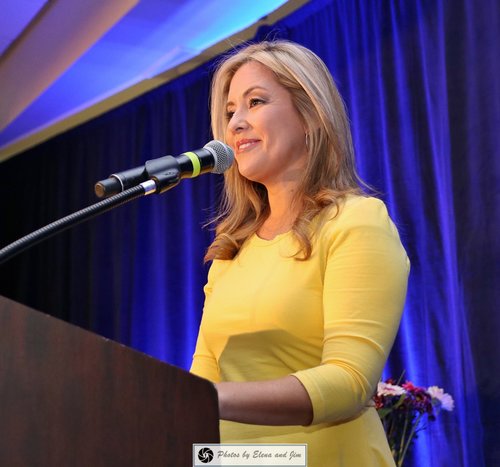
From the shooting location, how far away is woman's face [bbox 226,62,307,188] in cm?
171

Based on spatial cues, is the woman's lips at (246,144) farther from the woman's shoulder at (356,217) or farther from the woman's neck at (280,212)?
the woman's shoulder at (356,217)

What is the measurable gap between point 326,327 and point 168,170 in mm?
375

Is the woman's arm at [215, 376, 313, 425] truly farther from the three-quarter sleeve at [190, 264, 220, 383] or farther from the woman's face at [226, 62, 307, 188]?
the woman's face at [226, 62, 307, 188]

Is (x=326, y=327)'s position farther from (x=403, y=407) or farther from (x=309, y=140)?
(x=403, y=407)

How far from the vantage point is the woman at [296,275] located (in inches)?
50.9

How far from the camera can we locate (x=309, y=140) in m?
1.73

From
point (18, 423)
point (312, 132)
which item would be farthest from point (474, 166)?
point (18, 423)

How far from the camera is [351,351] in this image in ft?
4.33

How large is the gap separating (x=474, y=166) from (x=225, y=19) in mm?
2096

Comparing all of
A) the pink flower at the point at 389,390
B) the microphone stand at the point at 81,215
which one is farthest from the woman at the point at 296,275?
the pink flower at the point at 389,390

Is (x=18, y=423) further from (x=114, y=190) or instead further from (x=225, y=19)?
(x=225, y=19)

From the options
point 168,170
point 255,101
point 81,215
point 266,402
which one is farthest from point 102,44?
point 266,402

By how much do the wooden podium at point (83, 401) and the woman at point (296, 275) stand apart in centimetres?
19

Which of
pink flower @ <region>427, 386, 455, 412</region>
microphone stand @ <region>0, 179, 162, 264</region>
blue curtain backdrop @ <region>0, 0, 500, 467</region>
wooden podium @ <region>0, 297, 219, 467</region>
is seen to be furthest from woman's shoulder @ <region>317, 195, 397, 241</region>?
blue curtain backdrop @ <region>0, 0, 500, 467</region>
